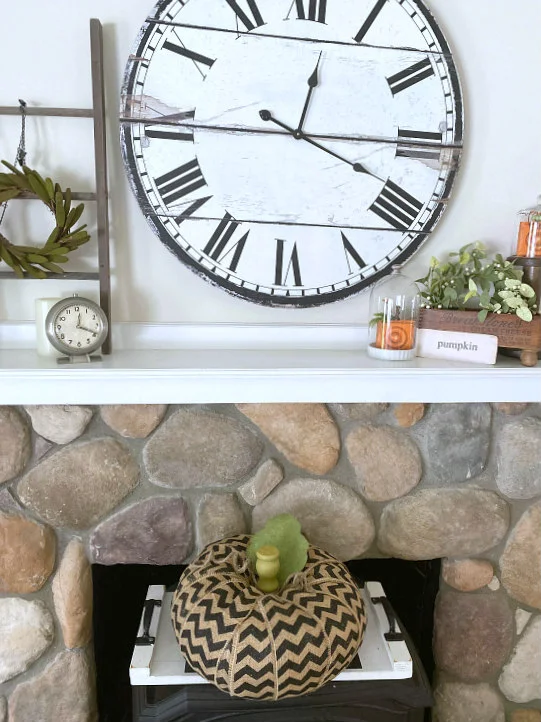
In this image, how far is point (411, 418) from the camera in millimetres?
1347

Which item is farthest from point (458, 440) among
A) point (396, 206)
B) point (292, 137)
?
point (292, 137)

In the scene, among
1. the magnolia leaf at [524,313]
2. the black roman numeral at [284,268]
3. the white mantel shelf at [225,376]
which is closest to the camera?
the white mantel shelf at [225,376]

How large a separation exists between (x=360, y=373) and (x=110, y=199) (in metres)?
0.72

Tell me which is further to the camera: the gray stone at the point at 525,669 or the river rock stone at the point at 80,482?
the gray stone at the point at 525,669

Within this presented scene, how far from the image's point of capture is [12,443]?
1252 millimetres

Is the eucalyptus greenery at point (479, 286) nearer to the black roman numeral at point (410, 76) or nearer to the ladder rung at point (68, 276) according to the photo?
the black roman numeral at point (410, 76)

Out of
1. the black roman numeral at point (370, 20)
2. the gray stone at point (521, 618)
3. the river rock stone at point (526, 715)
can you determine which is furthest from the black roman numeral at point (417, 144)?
the river rock stone at point (526, 715)

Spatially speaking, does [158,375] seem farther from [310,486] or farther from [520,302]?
[520,302]

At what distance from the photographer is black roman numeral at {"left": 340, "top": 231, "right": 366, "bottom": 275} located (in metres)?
1.39

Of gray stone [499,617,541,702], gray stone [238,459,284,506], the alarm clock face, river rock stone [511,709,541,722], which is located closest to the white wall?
the alarm clock face

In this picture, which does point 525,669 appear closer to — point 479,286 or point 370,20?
point 479,286

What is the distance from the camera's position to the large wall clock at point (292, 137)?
50.2 inches

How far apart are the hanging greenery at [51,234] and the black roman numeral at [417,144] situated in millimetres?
768

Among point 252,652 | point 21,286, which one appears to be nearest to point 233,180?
point 21,286
